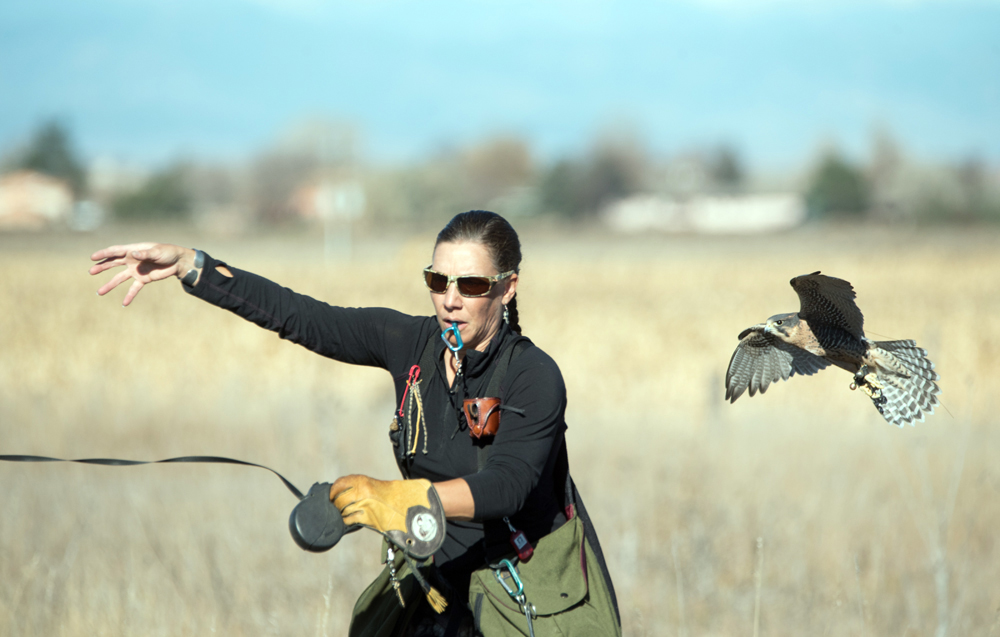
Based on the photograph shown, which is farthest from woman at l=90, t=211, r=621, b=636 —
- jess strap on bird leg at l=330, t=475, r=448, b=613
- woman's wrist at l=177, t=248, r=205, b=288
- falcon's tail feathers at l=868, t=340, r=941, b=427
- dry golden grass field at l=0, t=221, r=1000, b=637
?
falcon's tail feathers at l=868, t=340, r=941, b=427

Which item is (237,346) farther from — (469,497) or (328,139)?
(328,139)

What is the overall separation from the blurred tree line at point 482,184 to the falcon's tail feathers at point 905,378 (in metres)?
41.4

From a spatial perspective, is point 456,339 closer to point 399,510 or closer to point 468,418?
point 468,418

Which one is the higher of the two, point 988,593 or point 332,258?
point 332,258

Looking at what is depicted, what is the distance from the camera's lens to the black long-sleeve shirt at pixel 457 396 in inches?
86.5

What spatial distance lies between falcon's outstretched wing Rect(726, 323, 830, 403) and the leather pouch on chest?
1.10 meters

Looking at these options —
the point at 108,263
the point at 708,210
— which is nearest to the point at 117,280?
the point at 108,263

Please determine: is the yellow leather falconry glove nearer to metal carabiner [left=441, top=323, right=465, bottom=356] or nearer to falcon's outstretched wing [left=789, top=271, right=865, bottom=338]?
metal carabiner [left=441, top=323, right=465, bottom=356]

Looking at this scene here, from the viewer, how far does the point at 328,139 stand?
155 feet

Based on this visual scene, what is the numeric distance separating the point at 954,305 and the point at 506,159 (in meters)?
92.3

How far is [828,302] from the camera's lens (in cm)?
259

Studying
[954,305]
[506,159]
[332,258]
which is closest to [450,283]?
[954,305]

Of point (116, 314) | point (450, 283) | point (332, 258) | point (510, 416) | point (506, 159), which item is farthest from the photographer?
point (506, 159)

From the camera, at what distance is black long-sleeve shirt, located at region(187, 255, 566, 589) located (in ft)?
7.21
